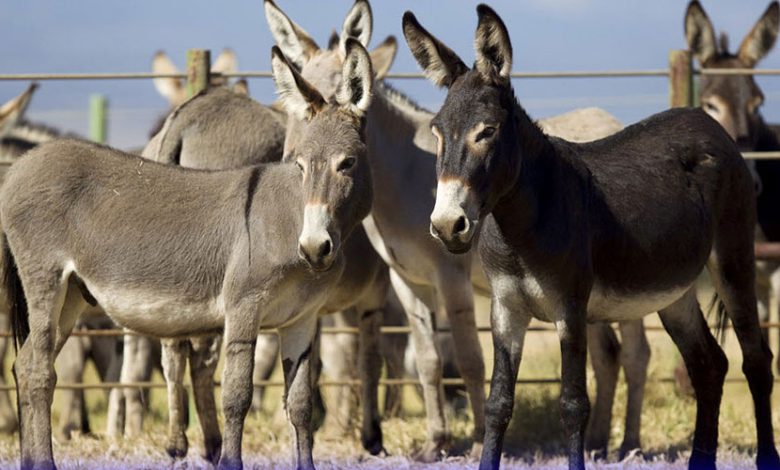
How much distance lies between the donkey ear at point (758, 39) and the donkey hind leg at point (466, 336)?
3062 mm

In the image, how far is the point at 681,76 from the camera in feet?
27.1

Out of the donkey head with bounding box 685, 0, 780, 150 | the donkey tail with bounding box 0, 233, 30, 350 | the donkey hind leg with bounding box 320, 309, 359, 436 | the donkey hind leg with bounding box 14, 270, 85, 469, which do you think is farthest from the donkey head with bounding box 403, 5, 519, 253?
the donkey head with bounding box 685, 0, 780, 150

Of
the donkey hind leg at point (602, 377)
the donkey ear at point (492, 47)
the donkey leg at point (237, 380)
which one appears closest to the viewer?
the donkey ear at point (492, 47)

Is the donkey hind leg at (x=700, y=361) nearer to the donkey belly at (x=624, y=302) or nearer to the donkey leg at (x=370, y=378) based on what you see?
the donkey belly at (x=624, y=302)

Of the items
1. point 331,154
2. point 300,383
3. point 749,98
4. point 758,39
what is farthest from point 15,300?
point 758,39

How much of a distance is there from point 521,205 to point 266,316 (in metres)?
1.29

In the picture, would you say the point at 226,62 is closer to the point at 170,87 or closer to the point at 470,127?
the point at 170,87

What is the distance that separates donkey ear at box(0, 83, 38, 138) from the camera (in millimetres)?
9594

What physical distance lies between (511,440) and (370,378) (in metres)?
1.04

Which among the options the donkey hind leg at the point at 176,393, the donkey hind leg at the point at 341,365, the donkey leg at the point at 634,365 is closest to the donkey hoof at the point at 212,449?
the donkey hind leg at the point at 176,393

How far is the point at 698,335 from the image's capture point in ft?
20.0

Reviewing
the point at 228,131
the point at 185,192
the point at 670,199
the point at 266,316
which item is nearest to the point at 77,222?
the point at 185,192

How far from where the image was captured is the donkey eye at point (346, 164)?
18.3ft

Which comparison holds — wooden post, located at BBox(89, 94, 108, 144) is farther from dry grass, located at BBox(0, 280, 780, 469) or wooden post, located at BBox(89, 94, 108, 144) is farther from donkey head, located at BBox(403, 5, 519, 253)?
donkey head, located at BBox(403, 5, 519, 253)
